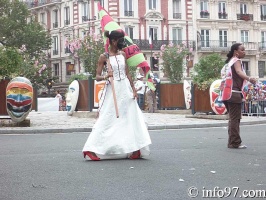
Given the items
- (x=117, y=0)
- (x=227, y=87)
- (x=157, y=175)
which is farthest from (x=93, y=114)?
(x=117, y=0)

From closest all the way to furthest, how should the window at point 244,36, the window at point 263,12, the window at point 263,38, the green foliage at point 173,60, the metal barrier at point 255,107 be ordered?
the metal barrier at point 255,107 < the green foliage at point 173,60 < the window at point 244,36 < the window at point 263,38 < the window at point 263,12

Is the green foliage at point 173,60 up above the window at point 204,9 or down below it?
below

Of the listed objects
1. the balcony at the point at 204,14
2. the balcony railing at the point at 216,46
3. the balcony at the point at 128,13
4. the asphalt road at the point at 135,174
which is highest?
the balcony at the point at 204,14

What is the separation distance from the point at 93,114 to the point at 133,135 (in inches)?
574

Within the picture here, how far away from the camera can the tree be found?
61000 millimetres

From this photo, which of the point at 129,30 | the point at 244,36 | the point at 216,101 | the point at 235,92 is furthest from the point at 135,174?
the point at 244,36

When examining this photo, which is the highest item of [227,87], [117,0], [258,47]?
[117,0]

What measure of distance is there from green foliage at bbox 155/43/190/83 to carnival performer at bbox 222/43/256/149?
42.8m

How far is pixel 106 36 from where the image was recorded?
8711 millimetres

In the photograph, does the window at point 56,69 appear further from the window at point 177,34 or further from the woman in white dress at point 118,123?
the woman in white dress at point 118,123

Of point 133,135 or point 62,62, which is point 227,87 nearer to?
point 133,135

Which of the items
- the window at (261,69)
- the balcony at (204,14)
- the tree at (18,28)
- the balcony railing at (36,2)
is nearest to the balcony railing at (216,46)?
the window at (261,69)

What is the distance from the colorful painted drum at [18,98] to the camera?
57.2 feet

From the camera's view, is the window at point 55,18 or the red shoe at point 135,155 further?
the window at point 55,18
